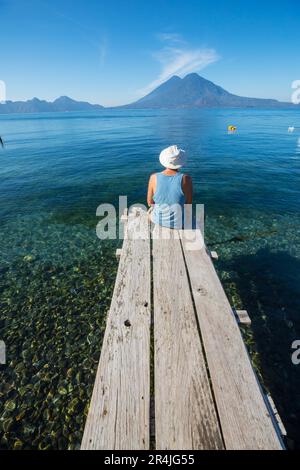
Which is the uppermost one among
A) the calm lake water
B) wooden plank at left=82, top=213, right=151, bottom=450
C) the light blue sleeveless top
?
the light blue sleeveless top

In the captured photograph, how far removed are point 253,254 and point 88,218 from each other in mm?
8494

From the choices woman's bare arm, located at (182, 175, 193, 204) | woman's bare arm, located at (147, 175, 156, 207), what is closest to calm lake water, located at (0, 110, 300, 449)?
woman's bare arm, located at (147, 175, 156, 207)

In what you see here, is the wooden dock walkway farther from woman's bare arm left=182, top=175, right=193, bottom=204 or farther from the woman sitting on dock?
woman's bare arm left=182, top=175, right=193, bottom=204

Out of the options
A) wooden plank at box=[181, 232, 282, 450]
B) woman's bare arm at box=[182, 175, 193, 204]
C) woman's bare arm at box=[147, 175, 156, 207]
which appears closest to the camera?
wooden plank at box=[181, 232, 282, 450]

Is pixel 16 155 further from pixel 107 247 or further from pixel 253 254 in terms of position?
pixel 253 254

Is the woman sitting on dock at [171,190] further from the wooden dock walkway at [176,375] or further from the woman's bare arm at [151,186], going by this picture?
the wooden dock walkway at [176,375]

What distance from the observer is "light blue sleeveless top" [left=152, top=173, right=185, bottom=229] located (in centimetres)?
548

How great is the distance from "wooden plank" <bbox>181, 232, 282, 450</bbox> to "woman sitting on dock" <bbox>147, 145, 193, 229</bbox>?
2082 mm

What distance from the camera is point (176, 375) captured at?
9.61 feet

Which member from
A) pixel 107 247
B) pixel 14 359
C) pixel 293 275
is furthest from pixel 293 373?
pixel 107 247

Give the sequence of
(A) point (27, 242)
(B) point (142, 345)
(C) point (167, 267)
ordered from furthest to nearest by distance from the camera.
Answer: (A) point (27, 242)
(C) point (167, 267)
(B) point (142, 345)

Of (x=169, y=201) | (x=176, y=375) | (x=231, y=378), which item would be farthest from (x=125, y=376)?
(x=169, y=201)

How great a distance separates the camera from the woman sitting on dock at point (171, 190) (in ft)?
17.4

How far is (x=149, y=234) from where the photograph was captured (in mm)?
6051
